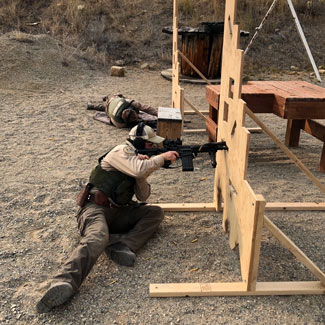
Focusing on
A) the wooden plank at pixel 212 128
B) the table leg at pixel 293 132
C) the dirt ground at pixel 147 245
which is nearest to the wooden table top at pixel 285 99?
the wooden plank at pixel 212 128

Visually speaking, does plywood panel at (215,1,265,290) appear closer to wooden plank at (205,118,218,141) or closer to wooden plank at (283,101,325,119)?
wooden plank at (283,101,325,119)

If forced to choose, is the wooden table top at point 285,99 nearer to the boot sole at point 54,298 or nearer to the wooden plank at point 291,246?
the wooden plank at point 291,246

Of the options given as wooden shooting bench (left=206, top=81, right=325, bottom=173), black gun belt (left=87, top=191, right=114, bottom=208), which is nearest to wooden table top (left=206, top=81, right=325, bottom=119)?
wooden shooting bench (left=206, top=81, right=325, bottom=173)

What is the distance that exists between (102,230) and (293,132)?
3.65m

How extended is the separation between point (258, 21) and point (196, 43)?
5058 millimetres

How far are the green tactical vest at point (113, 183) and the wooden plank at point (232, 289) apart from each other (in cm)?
75

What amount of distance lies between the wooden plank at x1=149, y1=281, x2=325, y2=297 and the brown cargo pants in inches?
17.9

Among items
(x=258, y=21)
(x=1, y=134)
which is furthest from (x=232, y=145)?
(x=258, y=21)

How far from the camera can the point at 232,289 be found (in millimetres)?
2547

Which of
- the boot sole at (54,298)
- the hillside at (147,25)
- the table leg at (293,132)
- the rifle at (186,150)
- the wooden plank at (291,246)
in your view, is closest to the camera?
the boot sole at (54,298)

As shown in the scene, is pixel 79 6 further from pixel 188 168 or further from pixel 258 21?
pixel 188 168

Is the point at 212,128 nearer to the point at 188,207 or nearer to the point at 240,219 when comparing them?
the point at 188,207

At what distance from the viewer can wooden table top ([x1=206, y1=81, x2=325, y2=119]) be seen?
4.18 m

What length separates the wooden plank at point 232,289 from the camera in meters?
2.53
